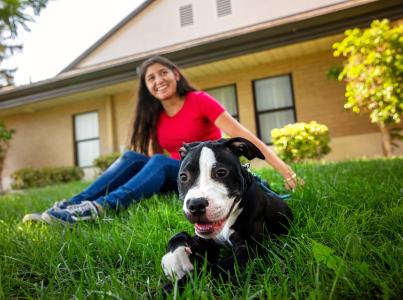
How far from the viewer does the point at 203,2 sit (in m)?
12.8

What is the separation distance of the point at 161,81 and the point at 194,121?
530mm

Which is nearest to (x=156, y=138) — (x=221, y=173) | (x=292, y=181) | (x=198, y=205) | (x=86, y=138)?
(x=292, y=181)

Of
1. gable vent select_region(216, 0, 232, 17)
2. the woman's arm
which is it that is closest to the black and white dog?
the woman's arm

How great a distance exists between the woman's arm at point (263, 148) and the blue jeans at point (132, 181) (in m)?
0.66

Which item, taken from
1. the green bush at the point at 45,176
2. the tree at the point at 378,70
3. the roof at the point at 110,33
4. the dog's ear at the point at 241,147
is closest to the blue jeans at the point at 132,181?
the dog's ear at the point at 241,147

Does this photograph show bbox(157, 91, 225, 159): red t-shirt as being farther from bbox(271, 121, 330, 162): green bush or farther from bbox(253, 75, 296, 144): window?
bbox(253, 75, 296, 144): window

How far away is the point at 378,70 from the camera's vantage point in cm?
683

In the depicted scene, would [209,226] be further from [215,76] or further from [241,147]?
[215,76]

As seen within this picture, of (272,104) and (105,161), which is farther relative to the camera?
(105,161)

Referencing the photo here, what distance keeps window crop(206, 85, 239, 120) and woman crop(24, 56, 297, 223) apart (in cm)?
778

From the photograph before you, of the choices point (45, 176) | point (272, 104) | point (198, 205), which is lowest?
point (198, 205)

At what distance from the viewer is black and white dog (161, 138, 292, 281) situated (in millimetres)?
1604

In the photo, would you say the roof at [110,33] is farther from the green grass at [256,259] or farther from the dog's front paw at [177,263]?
the dog's front paw at [177,263]

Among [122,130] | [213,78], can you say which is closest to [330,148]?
[213,78]
